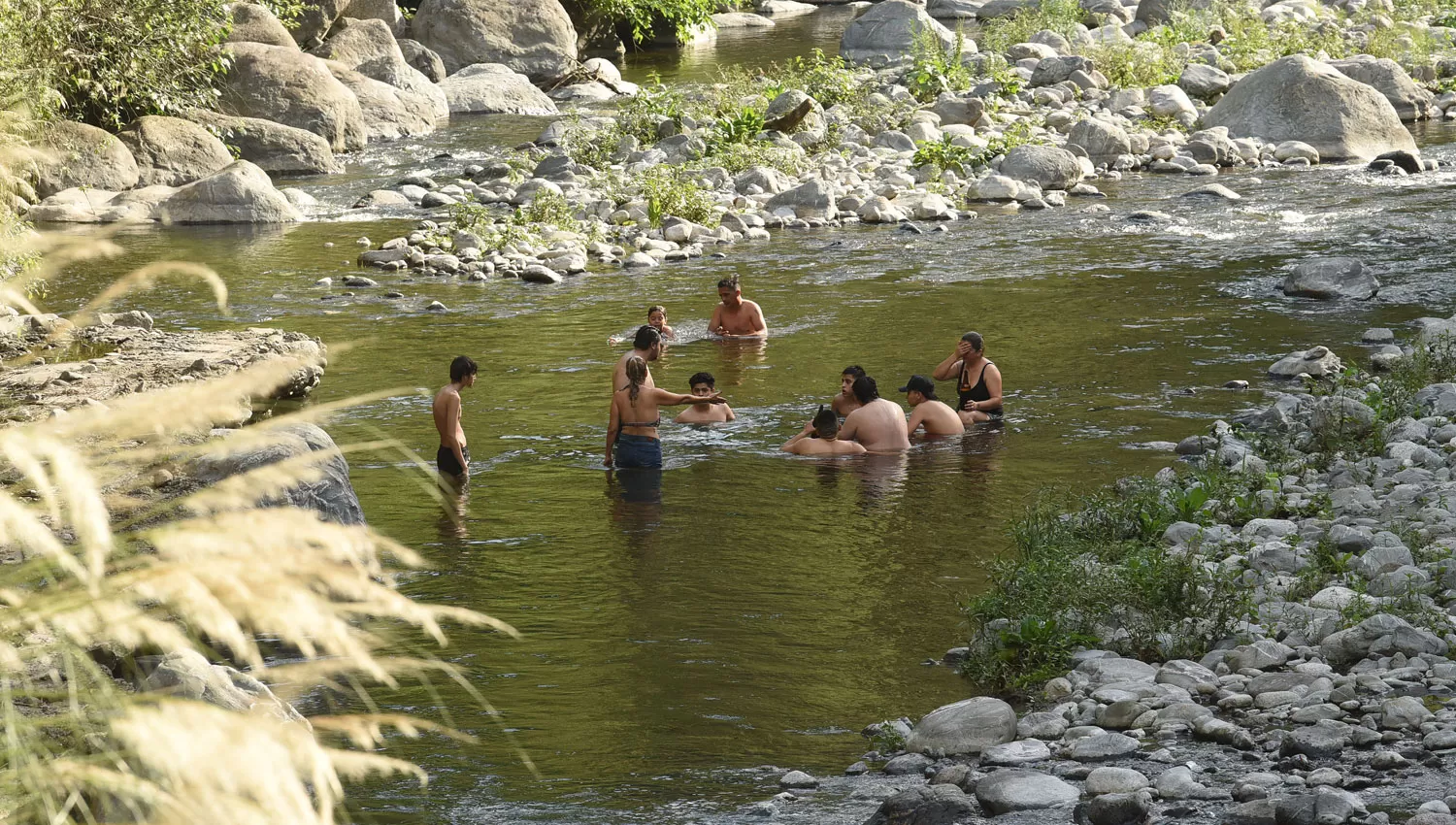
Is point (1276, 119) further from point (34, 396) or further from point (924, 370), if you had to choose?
point (34, 396)

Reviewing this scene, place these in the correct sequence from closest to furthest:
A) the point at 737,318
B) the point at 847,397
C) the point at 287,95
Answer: the point at 847,397, the point at 737,318, the point at 287,95

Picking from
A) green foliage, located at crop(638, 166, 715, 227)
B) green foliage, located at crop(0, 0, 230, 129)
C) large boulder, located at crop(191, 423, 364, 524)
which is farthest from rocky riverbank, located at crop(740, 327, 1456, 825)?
green foliage, located at crop(0, 0, 230, 129)

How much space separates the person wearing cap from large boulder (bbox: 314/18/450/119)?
20402 millimetres

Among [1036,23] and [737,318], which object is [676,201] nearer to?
[737,318]

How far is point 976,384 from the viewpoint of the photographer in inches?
493

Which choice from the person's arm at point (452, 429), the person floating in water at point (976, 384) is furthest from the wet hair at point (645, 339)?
the person floating in water at point (976, 384)

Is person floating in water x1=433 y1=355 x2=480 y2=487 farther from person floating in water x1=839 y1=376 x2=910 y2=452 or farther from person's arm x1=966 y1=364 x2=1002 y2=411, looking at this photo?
person's arm x1=966 y1=364 x2=1002 y2=411

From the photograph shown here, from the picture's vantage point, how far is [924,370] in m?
13.8

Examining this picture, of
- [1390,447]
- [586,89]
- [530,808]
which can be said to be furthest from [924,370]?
[586,89]

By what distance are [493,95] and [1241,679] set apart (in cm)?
2737

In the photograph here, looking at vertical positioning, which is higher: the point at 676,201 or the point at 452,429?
the point at 676,201

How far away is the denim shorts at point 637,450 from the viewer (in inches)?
440

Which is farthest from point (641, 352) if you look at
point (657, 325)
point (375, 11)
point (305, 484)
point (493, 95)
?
point (375, 11)

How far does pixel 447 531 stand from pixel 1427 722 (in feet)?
20.2
